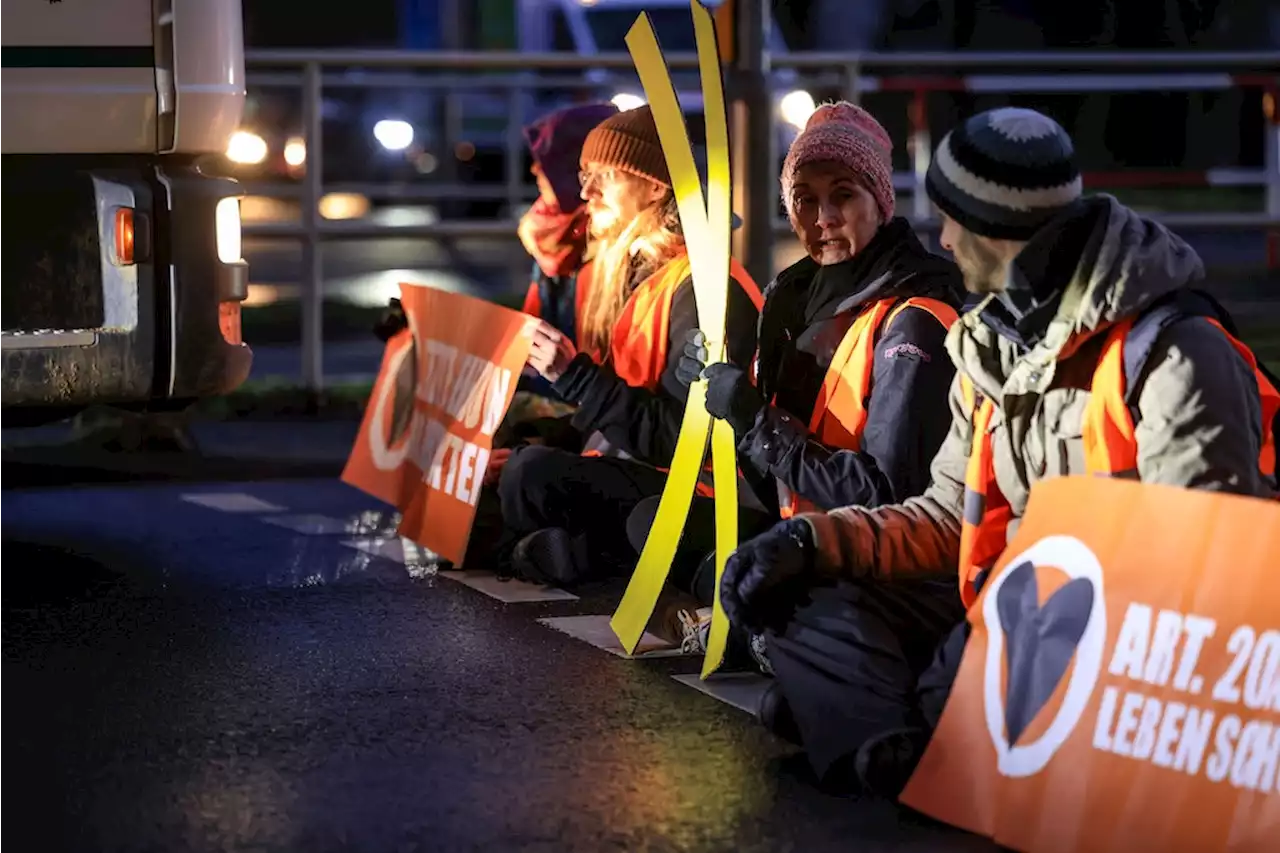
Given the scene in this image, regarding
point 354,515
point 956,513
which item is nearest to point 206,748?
point 956,513

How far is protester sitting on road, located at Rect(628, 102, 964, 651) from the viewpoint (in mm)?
4961

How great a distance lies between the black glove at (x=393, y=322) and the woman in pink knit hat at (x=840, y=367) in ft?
7.62

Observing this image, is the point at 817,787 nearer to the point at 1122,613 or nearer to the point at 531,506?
the point at 1122,613

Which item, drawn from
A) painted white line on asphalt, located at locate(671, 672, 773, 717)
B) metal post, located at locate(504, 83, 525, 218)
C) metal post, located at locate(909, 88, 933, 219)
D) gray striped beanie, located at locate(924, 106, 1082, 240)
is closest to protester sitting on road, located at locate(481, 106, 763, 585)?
painted white line on asphalt, located at locate(671, 672, 773, 717)

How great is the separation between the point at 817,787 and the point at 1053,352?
1.01 m

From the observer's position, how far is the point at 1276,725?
3.64 m

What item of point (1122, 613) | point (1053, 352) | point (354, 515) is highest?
point (1053, 352)

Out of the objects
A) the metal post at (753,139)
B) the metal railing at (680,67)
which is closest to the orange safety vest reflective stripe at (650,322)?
the metal post at (753,139)

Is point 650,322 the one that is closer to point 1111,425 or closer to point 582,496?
point 582,496

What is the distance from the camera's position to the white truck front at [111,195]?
643 cm

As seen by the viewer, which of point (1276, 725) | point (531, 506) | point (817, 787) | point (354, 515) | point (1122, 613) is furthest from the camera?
point (354, 515)

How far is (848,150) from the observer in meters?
5.26

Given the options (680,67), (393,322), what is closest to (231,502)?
(393,322)

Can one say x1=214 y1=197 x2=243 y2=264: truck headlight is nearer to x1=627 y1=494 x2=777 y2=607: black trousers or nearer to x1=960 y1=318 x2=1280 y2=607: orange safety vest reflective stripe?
x1=627 y1=494 x2=777 y2=607: black trousers
